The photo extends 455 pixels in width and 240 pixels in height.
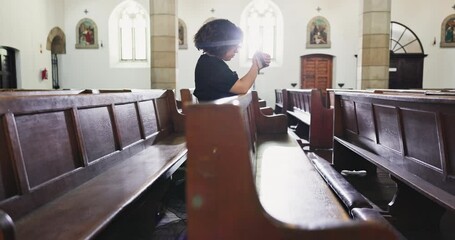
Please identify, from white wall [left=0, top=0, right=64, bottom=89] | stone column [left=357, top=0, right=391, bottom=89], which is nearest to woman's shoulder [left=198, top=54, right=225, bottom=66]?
stone column [left=357, top=0, right=391, bottom=89]

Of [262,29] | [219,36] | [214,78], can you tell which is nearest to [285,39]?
[262,29]

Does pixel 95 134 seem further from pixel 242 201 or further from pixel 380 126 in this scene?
pixel 380 126

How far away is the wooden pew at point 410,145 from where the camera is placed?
199cm

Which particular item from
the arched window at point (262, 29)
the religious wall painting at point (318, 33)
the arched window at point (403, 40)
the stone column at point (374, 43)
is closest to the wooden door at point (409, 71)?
the arched window at point (403, 40)

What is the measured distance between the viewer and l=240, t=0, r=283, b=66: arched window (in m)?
13.2

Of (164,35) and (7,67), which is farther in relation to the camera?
(7,67)

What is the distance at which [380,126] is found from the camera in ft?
9.92

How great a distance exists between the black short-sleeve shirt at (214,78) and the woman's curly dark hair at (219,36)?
8 cm

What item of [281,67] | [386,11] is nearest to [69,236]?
[386,11]

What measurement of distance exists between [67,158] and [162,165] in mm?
687

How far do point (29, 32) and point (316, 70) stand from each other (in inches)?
347

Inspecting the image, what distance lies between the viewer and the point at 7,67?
10.6m

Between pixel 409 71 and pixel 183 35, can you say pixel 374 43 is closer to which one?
pixel 409 71

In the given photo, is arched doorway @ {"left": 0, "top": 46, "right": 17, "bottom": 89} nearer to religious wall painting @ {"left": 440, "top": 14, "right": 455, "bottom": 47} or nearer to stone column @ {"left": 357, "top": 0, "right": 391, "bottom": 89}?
stone column @ {"left": 357, "top": 0, "right": 391, "bottom": 89}
